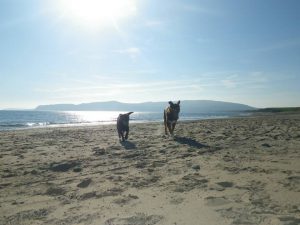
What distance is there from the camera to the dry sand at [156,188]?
182 inches

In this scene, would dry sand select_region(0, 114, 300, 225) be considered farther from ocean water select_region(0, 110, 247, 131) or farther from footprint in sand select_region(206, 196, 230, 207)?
ocean water select_region(0, 110, 247, 131)

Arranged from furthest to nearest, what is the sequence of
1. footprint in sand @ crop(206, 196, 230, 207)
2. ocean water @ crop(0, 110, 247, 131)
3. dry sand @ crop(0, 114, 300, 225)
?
ocean water @ crop(0, 110, 247, 131) → footprint in sand @ crop(206, 196, 230, 207) → dry sand @ crop(0, 114, 300, 225)

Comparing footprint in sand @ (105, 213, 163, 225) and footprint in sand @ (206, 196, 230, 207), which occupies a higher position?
footprint in sand @ (206, 196, 230, 207)

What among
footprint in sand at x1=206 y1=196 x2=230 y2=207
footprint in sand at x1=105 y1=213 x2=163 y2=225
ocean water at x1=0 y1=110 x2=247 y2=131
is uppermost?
ocean water at x1=0 y1=110 x2=247 y2=131

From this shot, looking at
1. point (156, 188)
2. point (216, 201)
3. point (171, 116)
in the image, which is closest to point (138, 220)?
point (216, 201)

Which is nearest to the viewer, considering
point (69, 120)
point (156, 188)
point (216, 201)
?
point (216, 201)

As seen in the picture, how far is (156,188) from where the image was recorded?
599 cm

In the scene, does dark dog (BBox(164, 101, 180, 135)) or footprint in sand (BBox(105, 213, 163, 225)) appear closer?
footprint in sand (BBox(105, 213, 163, 225))

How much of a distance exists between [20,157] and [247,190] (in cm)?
694

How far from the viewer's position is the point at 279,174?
652 centimetres

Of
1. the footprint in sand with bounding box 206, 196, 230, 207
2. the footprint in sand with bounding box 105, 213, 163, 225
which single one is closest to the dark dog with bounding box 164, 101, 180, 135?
the footprint in sand with bounding box 206, 196, 230, 207

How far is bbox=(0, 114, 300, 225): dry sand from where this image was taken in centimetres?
463

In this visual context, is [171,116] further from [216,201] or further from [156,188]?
[216,201]

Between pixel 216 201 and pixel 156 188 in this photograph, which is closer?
pixel 216 201
